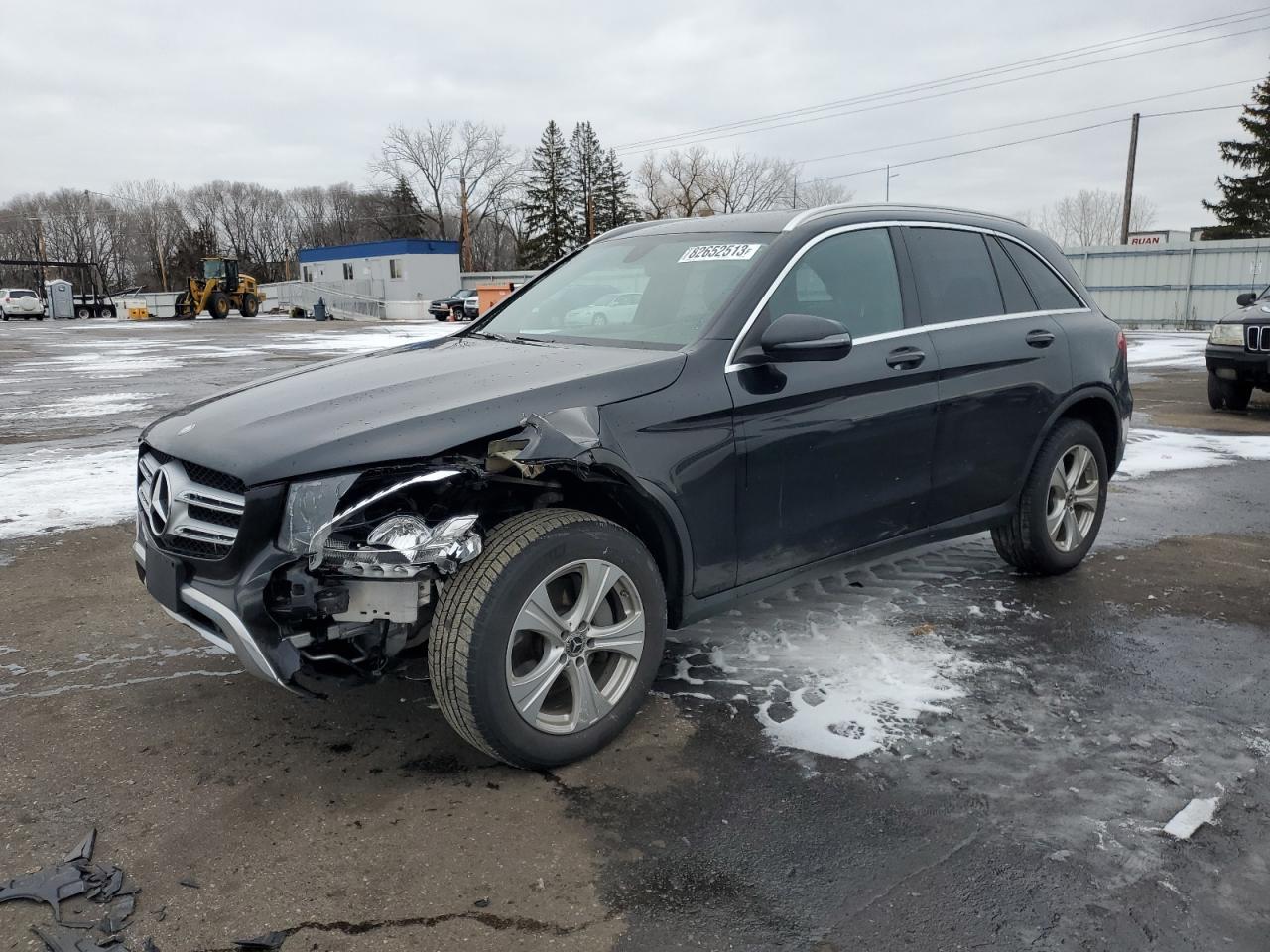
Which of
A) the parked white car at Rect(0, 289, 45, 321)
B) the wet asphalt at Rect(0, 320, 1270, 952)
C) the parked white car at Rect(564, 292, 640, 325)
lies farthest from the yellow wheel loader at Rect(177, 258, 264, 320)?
the parked white car at Rect(564, 292, 640, 325)

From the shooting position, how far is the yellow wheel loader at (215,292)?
47.7m

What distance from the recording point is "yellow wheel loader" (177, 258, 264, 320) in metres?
47.7

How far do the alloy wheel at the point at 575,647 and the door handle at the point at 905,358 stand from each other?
1490 mm

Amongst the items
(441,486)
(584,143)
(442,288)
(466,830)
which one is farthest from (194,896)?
(584,143)

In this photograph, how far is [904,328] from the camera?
155 inches

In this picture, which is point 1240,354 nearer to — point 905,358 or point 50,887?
point 905,358

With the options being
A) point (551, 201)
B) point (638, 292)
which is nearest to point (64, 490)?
point (638, 292)

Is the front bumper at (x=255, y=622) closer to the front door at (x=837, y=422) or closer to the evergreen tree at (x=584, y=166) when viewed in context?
the front door at (x=837, y=422)

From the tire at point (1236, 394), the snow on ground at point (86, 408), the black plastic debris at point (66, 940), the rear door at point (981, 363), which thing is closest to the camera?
the black plastic debris at point (66, 940)

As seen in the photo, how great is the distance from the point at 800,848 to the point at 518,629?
997 millimetres

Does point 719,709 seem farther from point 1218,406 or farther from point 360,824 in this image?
point 1218,406

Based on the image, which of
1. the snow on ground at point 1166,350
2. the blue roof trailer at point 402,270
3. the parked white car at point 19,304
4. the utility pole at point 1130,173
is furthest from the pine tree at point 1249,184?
the parked white car at point 19,304

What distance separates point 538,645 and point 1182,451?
7.56m

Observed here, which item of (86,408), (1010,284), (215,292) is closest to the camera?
(1010,284)
